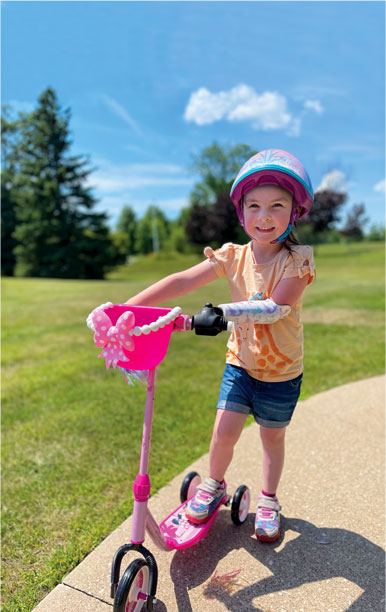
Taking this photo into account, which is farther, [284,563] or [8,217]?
[8,217]

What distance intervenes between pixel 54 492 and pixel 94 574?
0.87 meters

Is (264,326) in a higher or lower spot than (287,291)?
lower

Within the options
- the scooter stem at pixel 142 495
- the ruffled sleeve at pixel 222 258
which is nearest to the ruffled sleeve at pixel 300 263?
the ruffled sleeve at pixel 222 258

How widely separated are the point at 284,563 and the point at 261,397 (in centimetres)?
77

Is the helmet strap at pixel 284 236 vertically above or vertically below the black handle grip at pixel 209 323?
above

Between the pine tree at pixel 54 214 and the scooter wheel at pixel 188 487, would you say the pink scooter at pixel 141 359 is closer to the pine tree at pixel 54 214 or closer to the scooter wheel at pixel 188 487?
the scooter wheel at pixel 188 487

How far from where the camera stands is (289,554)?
7.33 ft

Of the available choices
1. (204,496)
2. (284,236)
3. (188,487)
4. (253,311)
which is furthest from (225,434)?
(284,236)

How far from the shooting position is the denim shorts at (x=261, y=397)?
222 cm

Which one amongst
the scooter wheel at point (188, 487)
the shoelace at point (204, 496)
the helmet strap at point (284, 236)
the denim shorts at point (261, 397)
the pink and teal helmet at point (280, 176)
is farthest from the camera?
the scooter wheel at point (188, 487)

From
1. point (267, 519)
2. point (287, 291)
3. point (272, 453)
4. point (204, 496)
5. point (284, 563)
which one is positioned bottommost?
point (284, 563)

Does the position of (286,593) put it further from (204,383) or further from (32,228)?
(32,228)

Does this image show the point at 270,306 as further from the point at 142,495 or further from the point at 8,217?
the point at 8,217

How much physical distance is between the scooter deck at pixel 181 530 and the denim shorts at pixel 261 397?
58 centimetres
